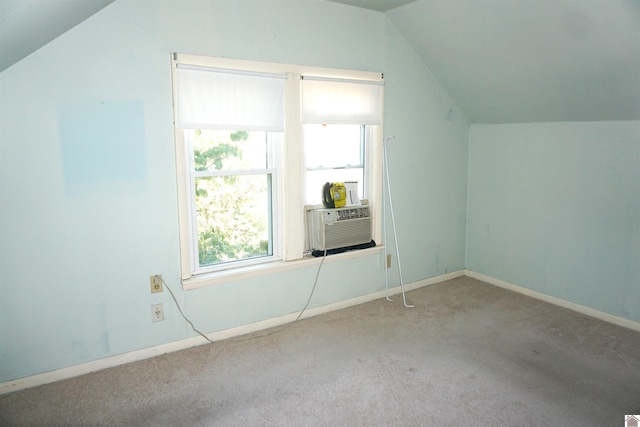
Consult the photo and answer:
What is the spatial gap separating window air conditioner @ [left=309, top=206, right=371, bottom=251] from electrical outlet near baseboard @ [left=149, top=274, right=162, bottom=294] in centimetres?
120

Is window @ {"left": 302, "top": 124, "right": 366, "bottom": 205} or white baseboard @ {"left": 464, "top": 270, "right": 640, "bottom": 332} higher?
window @ {"left": 302, "top": 124, "right": 366, "bottom": 205}

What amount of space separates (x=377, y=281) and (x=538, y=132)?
6.14ft

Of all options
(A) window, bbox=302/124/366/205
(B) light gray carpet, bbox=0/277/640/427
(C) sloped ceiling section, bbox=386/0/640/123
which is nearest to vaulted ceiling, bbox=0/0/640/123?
(C) sloped ceiling section, bbox=386/0/640/123

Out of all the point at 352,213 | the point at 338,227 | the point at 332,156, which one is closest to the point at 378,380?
the point at 338,227

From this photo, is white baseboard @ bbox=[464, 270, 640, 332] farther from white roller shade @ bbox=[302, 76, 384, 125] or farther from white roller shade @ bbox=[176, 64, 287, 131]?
white roller shade @ bbox=[176, 64, 287, 131]

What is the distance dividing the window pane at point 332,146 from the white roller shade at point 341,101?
5.3 inches

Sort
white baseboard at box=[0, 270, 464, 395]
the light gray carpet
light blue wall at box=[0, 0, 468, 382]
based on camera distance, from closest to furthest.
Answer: the light gray carpet → light blue wall at box=[0, 0, 468, 382] → white baseboard at box=[0, 270, 464, 395]

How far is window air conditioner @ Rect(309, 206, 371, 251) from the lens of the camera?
343 centimetres

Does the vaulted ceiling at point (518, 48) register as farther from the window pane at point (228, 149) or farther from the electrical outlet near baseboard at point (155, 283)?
the electrical outlet near baseboard at point (155, 283)

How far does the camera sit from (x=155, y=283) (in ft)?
9.27

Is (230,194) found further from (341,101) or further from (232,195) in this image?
(341,101)

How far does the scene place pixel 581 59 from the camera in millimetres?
2875

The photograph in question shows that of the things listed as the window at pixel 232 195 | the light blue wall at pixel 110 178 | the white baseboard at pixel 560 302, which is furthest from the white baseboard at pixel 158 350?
the white baseboard at pixel 560 302

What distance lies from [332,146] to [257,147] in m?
0.67
